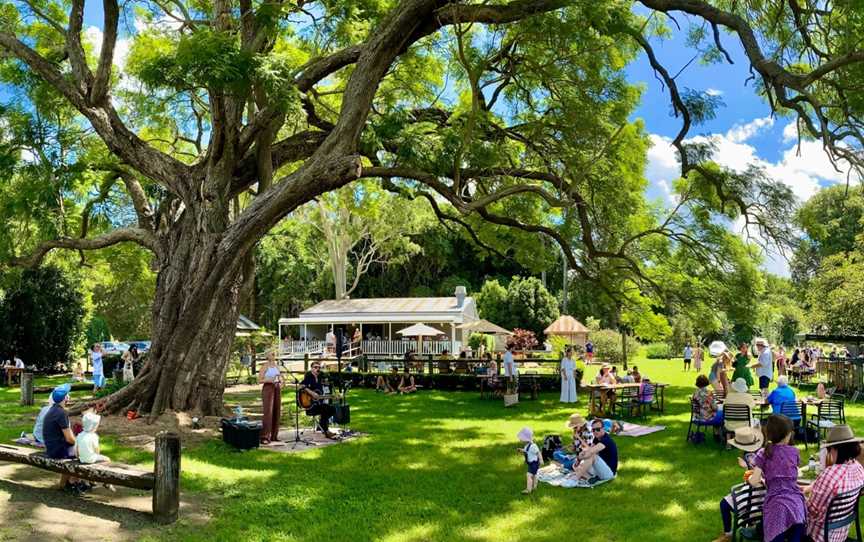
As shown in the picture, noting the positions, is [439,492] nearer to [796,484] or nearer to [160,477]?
[160,477]

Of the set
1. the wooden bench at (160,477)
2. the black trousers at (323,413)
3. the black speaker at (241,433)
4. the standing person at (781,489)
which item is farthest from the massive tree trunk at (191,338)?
the standing person at (781,489)

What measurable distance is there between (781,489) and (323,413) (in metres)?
8.71

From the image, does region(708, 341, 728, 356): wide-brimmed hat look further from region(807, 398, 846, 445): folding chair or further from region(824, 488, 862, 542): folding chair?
region(824, 488, 862, 542): folding chair

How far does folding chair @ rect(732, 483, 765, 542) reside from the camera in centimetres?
641

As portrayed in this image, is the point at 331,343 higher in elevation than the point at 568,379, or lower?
higher

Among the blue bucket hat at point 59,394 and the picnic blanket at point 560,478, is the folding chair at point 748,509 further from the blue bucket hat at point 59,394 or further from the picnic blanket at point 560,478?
the blue bucket hat at point 59,394

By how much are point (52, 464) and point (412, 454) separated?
5.45m

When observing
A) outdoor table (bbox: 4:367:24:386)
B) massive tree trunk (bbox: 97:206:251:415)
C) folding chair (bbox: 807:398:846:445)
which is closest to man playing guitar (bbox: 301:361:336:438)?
massive tree trunk (bbox: 97:206:251:415)

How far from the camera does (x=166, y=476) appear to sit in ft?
23.6

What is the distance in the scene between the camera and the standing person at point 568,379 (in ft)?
60.4

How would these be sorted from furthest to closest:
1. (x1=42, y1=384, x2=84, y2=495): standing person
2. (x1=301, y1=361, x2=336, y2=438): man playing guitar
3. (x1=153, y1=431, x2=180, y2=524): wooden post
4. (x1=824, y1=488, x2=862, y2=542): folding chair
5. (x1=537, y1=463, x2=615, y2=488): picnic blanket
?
(x1=301, y1=361, x2=336, y2=438): man playing guitar < (x1=537, y1=463, x2=615, y2=488): picnic blanket < (x1=42, y1=384, x2=84, y2=495): standing person < (x1=153, y1=431, x2=180, y2=524): wooden post < (x1=824, y1=488, x2=862, y2=542): folding chair

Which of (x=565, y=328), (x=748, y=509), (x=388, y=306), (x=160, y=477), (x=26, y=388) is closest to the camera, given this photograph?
(x=748, y=509)

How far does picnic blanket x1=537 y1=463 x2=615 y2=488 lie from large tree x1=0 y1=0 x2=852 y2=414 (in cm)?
509

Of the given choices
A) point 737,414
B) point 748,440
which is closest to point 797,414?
point 737,414
